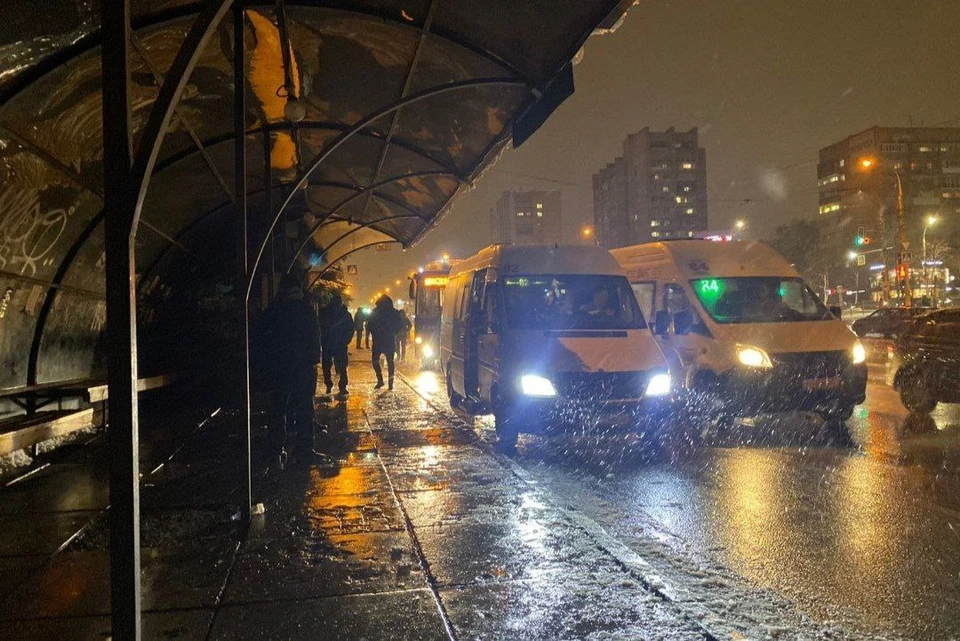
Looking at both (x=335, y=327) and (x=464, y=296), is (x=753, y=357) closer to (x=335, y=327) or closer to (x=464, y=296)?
(x=464, y=296)

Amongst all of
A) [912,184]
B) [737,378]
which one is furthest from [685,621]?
[912,184]

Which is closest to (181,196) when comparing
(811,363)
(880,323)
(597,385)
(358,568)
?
(597,385)

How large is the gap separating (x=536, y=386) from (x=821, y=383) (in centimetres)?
412

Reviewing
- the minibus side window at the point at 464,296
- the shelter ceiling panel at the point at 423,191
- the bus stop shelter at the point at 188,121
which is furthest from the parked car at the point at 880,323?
the bus stop shelter at the point at 188,121

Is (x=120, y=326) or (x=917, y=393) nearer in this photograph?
(x=120, y=326)

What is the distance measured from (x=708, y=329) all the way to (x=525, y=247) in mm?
2880

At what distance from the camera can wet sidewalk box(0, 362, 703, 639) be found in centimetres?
392

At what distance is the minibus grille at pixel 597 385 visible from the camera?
8422 millimetres

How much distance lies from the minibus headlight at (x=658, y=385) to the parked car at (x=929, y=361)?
4.98 meters

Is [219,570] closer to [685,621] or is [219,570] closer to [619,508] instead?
[685,621]

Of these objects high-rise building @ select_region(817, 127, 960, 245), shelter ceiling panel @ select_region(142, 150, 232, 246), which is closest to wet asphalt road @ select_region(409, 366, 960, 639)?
shelter ceiling panel @ select_region(142, 150, 232, 246)

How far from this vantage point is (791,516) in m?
6.18

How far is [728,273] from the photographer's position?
36.2 feet

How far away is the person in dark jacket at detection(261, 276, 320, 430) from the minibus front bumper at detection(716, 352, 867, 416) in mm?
5577
